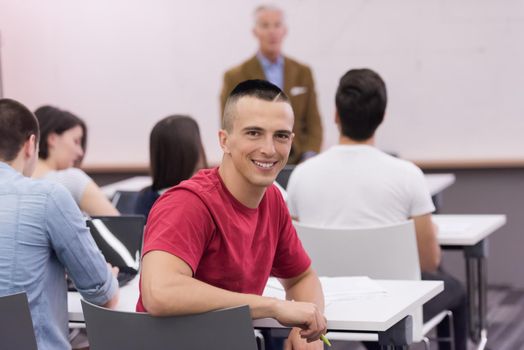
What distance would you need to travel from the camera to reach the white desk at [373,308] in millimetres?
2557

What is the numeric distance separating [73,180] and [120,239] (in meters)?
1.07

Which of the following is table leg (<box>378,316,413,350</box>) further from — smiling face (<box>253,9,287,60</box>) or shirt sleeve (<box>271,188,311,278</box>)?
smiling face (<box>253,9,287,60</box>)

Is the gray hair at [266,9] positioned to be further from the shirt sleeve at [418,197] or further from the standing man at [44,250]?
the standing man at [44,250]

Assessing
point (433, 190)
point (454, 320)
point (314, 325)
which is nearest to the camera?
point (314, 325)

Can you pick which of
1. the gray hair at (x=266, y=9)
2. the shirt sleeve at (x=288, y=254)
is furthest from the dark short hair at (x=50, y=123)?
the gray hair at (x=266, y=9)

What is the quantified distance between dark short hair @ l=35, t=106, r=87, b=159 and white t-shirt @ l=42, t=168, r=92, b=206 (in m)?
0.14

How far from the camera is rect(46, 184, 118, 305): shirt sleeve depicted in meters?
2.80

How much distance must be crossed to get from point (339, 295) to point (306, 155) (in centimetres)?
331

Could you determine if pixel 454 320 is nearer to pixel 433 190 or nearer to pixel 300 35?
pixel 433 190

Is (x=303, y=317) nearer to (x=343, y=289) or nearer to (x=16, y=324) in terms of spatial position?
(x=343, y=289)

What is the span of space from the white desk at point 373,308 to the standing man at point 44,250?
0.44 feet

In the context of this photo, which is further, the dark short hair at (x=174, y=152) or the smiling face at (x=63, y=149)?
the smiling face at (x=63, y=149)

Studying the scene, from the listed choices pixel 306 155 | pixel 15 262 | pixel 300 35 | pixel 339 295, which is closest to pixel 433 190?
pixel 306 155

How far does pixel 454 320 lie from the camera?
4.18 m
